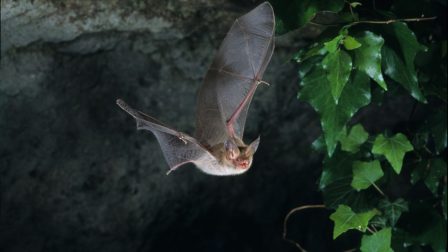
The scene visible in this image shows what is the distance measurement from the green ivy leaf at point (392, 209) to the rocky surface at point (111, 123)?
24.6 inches

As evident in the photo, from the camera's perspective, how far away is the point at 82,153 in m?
2.89

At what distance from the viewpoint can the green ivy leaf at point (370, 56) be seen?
2.54 metres

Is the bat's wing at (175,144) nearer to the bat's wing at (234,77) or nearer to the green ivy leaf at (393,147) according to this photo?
the bat's wing at (234,77)

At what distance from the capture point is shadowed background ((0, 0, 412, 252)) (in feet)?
9.05

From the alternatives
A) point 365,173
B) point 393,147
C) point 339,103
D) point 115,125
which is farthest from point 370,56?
point 115,125

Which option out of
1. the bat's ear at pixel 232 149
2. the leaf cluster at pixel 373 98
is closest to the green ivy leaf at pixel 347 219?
the leaf cluster at pixel 373 98

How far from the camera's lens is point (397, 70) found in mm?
2713

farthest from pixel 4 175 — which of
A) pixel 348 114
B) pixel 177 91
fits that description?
pixel 348 114

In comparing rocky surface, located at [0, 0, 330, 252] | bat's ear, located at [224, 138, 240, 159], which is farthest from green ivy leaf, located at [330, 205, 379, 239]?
rocky surface, located at [0, 0, 330, 252]

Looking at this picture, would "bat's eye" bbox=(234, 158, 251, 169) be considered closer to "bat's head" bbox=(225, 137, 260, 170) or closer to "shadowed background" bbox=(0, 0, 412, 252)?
"bat's head" bbox=(225, 137, 260, 170)

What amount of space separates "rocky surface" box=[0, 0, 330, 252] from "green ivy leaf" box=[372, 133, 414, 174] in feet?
2.02

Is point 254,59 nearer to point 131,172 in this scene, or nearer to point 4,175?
point 131,172

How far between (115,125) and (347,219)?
1.04 metres

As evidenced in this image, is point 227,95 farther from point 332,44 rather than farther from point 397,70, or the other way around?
point 397,70
